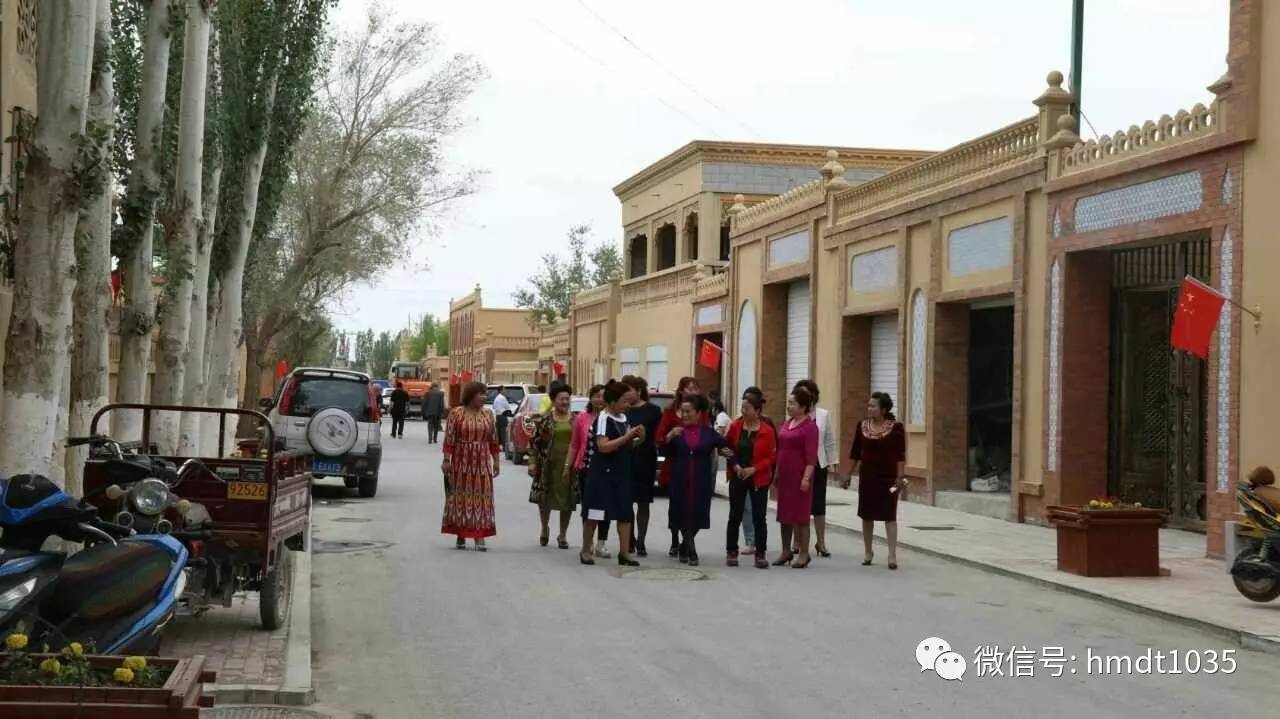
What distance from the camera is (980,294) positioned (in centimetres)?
2242

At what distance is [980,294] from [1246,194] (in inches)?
276

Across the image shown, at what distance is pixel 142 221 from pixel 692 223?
33.4 metres

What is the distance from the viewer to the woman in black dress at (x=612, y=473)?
48.0ft

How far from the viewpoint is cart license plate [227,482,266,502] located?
949 centimetres

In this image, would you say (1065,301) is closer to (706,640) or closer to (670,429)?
(670,429)

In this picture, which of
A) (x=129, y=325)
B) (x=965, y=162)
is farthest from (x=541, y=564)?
(x=965, y=162)

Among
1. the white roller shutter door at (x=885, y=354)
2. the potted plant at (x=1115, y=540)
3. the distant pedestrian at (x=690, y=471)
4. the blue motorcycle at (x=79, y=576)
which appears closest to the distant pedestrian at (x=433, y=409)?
the white roller shutter door at (x=885, y=354)

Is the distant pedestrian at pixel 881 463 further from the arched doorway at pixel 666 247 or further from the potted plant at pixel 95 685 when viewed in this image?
the arched doorway at pixel 666 247

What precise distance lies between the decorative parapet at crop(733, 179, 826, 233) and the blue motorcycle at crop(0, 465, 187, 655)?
2431 cm

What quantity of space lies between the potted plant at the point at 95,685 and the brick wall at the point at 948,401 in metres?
19.8

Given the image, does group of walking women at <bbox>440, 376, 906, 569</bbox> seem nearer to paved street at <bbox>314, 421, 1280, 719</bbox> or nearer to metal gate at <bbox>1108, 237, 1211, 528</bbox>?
paved street at <bbox>314, 421, 1280, 719</bbox>

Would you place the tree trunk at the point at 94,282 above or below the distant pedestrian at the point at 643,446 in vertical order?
above

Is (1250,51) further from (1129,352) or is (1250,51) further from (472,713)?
(472,713)

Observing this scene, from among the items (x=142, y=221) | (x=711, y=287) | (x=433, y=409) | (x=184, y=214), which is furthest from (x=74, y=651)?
(x=433, y=409)
